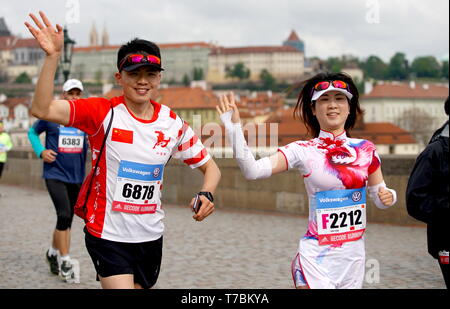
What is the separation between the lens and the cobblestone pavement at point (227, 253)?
23.1ft

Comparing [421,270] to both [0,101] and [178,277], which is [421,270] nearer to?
[178,277]

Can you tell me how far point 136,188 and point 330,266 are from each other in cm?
94

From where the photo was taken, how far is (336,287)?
149 inches

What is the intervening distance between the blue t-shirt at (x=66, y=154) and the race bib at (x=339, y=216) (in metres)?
3.87

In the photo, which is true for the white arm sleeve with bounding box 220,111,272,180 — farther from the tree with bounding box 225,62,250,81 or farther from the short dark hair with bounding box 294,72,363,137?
the tree with bounding box 225,62,250,81

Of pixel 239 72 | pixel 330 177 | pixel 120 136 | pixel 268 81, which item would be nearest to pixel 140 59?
pixel 120 136

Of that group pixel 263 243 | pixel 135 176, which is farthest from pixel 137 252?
pixel 263 243

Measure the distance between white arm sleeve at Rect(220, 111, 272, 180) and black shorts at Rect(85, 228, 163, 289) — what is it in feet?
1.98

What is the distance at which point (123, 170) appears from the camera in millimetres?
3879

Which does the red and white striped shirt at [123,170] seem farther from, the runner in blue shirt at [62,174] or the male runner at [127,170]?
the runner in blue shirt at [62,174]

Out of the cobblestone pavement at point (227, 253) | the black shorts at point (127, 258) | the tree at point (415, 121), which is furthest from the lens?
the tree at point (415, 121)

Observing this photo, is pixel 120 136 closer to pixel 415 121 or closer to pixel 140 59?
pixel 140 59

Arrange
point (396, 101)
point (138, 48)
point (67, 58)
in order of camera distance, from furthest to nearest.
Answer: point (396, 101) < point (67, 58) < point (138, 48)

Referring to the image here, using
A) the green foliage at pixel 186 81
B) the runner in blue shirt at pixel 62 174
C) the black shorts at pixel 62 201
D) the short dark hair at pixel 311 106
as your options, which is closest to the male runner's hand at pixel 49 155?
the runner in blue shirt at pixel 62 174
